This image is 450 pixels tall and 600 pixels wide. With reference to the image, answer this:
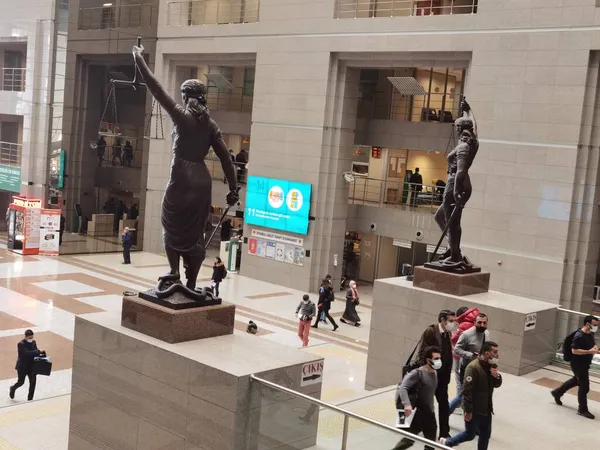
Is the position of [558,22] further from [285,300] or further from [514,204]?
[285,300]

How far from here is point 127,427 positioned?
8594 mm

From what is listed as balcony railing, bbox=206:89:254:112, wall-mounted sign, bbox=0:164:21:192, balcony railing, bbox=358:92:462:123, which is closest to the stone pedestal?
balcony railing, bbox=358:92:462:123

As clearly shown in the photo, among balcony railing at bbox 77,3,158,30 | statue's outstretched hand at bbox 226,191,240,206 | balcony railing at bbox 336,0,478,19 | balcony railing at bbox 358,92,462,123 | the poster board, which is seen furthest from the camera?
balcony railing at bbox 77,3,158,30

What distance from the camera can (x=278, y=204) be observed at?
2561 centimetres

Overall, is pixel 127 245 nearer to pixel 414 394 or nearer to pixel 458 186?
pixel 458 186

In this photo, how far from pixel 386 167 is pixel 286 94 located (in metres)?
5.78

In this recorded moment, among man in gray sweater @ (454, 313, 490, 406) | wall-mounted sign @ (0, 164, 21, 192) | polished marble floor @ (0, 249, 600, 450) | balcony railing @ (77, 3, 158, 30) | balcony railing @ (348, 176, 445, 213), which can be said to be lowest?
polished marble floor @ (0, 249, 600, 450)

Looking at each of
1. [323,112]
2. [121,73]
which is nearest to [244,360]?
[323,112]

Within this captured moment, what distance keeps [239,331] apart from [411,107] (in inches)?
610

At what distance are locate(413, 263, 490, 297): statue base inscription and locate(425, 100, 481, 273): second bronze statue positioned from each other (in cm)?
14

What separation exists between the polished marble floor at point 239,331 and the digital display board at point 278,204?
7.33 feet

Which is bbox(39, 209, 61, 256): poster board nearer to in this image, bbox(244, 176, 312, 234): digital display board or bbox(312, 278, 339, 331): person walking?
bbox(244, 176, 312, 234): digital display board

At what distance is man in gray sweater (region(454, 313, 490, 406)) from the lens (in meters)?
9.29

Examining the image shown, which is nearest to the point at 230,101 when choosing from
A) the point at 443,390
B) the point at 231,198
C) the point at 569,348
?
the point at 231,198
